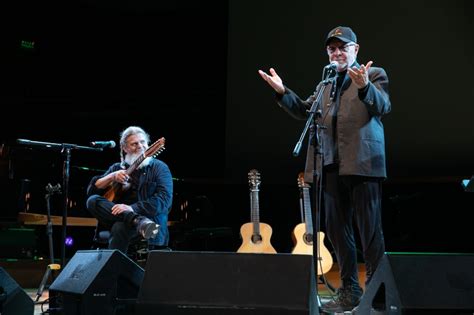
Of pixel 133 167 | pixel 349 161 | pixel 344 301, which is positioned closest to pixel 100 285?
pixel 344 301

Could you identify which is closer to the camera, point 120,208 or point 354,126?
point 354,126

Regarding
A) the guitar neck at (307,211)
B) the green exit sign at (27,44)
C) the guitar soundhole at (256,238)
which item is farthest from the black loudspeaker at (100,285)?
the green exit sign at (27,44)

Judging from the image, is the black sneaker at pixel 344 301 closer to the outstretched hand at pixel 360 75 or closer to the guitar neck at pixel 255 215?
the outstretched hand at pixel 360 75

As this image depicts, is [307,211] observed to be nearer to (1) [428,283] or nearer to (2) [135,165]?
(2) [135,165]

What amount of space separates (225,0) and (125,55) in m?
1.61

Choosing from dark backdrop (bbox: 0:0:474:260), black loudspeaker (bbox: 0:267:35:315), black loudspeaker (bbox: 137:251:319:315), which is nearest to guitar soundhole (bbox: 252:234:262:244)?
dark backdrop (bbox: 0:0:474:260)

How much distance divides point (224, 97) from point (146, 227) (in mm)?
4328

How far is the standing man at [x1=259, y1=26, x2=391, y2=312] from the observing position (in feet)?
10.1

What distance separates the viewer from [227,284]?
2283 millimetres

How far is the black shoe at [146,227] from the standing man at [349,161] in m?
1.26

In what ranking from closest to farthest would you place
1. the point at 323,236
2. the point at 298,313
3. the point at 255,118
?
the point at 298,313
the point at 323,236
the point at 255,118

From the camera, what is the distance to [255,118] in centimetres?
712

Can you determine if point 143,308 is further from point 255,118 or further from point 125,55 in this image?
point 125,55

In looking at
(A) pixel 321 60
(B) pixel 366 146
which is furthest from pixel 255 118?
(B) pixel 366 146
